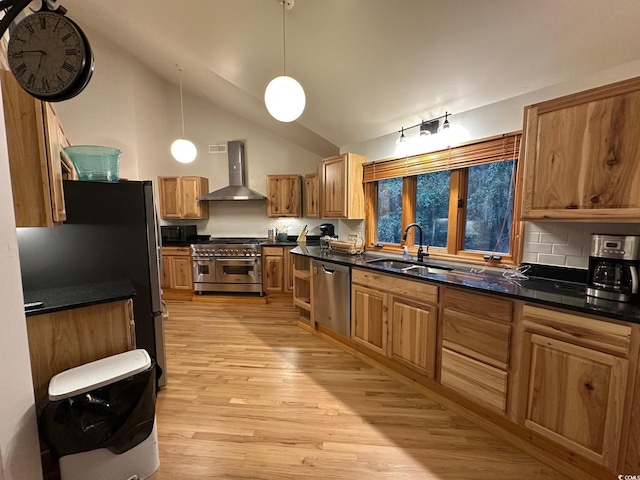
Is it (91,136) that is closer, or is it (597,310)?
(597,310)

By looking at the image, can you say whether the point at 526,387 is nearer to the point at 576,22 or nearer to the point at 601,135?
the point at 601,135

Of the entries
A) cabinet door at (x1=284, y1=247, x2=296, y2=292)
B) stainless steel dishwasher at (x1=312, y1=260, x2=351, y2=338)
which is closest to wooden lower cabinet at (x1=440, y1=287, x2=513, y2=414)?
stainless steel dishwasher at (x1=312, y1=260, x2=351, y2=338)

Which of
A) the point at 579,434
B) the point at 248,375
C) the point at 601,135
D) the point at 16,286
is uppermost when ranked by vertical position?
the point at 601,135

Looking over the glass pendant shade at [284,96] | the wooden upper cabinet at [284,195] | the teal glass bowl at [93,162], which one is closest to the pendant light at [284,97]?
the glass pendant shade at [284,96]

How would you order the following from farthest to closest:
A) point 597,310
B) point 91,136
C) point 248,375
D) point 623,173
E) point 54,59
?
point 91,136
point 248,375
point 623,173
point 597,310
point 54,59

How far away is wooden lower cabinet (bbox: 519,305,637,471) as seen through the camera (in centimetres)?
129

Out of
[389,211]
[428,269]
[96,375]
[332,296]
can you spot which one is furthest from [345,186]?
[96,375]

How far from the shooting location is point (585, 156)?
60.9 inches

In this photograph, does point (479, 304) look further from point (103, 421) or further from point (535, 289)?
point (103, 421)

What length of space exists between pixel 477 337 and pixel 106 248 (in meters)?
2.71

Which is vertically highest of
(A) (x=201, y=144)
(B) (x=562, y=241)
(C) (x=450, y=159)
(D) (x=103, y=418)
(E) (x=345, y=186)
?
(A) (x=201, y=144)

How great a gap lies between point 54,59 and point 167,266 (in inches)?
163

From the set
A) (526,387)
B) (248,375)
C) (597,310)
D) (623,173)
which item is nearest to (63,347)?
(248,375)

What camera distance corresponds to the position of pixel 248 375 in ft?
7.91
